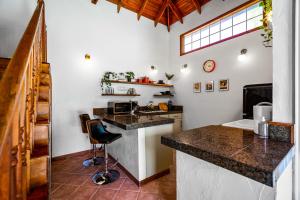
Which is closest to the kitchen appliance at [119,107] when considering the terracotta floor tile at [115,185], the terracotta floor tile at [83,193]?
the terracotta floor tile at [115,185]

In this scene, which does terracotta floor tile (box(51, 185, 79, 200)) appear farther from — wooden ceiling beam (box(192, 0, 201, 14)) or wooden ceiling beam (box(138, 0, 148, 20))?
wooden ceiling beam (box(192, 0, 201, 14))

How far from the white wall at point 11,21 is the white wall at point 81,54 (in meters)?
0.41

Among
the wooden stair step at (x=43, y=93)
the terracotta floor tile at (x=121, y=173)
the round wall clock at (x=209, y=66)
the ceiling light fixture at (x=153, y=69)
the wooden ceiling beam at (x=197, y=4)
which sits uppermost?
the wooden ceiling beam at (x=197, y=4)

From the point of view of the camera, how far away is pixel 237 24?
3418mm

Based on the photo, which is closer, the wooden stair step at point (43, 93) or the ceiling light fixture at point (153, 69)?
the wooden stair step at point (43, 93)

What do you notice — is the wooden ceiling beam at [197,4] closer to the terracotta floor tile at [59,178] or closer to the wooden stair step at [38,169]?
the wooden stair step at [38,169]

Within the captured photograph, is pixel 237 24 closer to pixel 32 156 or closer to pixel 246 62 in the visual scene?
pixel 246 62

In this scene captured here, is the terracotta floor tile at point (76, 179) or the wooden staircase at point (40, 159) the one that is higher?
the wooden staircase at point (40, 159)

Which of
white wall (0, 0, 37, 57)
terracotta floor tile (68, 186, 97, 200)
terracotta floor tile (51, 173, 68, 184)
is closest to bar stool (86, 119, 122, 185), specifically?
terracotta floor tile (68, 186, 97, 200)

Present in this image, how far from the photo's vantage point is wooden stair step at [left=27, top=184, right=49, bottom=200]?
100 centimetres

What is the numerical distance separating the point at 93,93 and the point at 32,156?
105 inches

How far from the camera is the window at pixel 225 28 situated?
3129 millimetres

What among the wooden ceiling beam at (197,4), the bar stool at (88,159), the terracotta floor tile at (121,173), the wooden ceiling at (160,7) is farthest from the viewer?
the wooden ceiling at (160,7)

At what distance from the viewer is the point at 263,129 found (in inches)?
43.6
